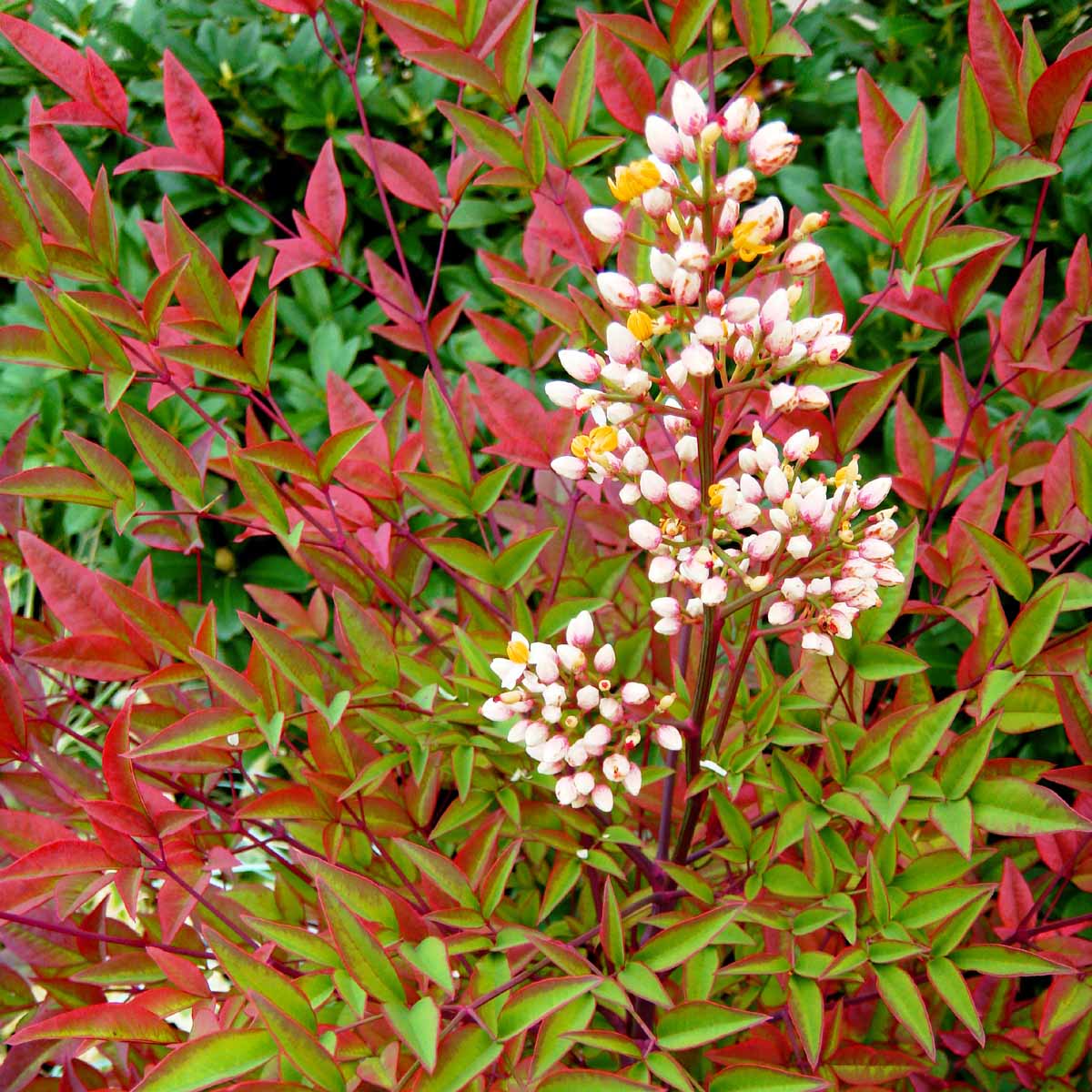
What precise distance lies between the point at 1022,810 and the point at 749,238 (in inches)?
14.7

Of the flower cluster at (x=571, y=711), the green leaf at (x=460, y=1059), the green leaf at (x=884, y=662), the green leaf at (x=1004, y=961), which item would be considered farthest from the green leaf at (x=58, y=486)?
the green leaf at (x=1004, y=961)

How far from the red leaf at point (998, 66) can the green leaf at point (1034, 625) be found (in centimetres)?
33

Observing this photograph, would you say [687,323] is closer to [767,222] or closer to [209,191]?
[767,222]

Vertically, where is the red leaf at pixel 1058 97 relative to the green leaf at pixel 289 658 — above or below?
above

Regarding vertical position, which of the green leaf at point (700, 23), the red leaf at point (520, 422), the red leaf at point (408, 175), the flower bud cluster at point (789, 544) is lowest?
the red leaf at point (520, 422)

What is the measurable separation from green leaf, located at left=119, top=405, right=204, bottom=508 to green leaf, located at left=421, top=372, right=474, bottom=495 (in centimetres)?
17

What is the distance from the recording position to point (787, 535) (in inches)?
23.3

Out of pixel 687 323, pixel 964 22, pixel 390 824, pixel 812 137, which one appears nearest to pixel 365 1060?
pixel 390 824

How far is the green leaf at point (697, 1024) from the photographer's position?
58cm

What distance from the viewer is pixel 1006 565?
71 cm

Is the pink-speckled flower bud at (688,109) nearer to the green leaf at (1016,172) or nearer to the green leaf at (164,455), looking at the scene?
the green leaf at (1016,172)

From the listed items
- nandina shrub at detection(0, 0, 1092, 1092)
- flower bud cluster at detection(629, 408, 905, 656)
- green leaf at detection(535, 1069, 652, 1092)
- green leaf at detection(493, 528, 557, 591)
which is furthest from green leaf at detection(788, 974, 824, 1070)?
green leaf at detection(493, 528, 557, 591)

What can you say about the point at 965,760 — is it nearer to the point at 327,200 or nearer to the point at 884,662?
the point at 884,662

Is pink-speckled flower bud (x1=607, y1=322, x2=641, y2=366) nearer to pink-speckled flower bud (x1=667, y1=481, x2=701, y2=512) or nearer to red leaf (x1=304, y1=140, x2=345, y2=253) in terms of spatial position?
pink-speckled flower bud (x1=667, y1=481, x2=701, y2=512)
